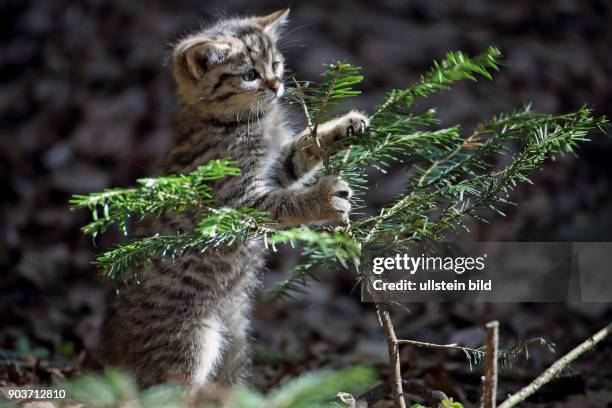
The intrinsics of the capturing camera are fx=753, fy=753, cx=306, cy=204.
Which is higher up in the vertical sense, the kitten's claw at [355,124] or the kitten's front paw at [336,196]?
the kitten's claw at [355,124]

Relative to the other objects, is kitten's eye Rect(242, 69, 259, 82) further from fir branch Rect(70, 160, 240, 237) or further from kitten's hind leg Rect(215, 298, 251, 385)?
fir branch Rect(70, 160, 240, 237)

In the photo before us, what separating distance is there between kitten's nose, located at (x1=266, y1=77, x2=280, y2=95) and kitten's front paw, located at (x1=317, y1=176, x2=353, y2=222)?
0.68 metres

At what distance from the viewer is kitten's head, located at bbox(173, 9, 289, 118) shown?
2412 mm

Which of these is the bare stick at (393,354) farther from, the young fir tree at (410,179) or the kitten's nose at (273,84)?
the kitten's nose at (273,84)

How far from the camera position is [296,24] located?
16.8 feet

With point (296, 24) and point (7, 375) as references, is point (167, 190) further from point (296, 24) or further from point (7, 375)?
point (296, 24)

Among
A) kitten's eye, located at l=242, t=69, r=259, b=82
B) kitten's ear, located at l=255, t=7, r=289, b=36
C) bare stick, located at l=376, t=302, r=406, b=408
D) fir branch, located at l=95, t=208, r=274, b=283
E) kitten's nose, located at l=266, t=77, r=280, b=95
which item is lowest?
bare stick, located at l=376, t=302, r=406, b=408

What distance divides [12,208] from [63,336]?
128 centimetres

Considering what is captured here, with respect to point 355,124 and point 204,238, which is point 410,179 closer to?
point 355,124

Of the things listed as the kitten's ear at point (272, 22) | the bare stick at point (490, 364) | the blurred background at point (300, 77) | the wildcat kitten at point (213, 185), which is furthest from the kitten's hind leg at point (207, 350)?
the bare stick at point (490, 364)

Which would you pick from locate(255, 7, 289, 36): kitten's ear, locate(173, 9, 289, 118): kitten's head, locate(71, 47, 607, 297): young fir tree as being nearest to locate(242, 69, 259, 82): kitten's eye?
locate(173, 9, 289, 118): kitten's head

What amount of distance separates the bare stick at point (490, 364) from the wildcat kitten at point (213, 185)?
41.5 inches

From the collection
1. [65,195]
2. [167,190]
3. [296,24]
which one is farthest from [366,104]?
[167,190]

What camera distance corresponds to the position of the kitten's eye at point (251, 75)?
8.02ft
